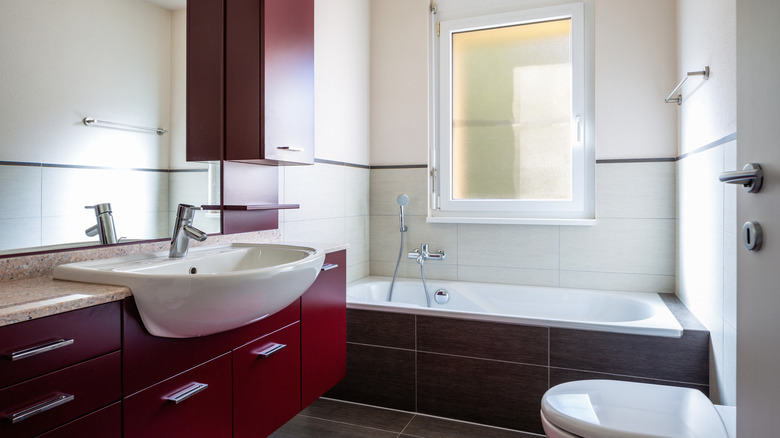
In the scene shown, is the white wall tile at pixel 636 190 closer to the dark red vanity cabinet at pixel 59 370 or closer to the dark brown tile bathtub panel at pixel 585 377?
the dark brown tile bathtub panel at pixel 585 377

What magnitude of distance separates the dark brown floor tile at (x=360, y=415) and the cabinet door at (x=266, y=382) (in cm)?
63

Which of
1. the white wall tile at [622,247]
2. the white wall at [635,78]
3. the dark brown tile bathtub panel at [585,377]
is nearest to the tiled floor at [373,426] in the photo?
the dark brown tile bathtub panel at [585,377]

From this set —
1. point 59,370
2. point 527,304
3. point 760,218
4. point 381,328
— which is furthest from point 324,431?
point 760,218

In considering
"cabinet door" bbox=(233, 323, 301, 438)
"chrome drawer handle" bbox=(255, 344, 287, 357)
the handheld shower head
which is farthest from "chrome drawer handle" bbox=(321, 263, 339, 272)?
the handheld shower head

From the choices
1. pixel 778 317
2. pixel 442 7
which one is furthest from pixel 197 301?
pixel 442 7

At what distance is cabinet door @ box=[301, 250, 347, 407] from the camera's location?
1764 millimetres

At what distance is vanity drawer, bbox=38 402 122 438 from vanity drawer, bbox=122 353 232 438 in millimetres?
20

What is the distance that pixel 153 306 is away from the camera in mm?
1081

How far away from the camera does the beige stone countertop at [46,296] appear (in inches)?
34.3

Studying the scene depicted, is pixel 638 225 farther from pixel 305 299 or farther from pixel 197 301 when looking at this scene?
pixel 197 301

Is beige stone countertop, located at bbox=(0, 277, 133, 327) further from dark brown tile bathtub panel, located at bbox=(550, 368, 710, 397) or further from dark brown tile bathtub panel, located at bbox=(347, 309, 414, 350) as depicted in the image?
dark brown tile bathtub panel, located at bbox=(550, 368, 710, 397)

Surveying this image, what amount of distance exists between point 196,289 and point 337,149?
6.06ft

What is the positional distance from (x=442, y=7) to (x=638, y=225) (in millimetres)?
1803

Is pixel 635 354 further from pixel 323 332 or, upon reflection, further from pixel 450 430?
pixel 323 332
